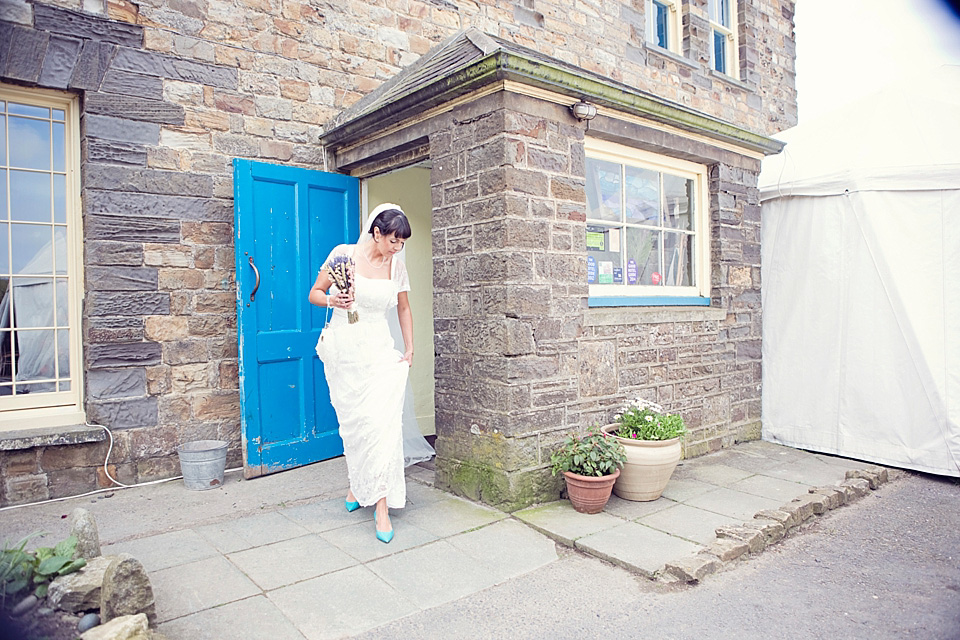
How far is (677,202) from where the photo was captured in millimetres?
5832

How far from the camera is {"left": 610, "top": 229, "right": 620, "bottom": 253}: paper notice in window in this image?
517 cm

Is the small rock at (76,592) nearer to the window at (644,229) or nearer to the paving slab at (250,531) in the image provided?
the paving slab at (250,531)

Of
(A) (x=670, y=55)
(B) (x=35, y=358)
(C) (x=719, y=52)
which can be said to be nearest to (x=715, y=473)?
(B) (x=35, y=358)

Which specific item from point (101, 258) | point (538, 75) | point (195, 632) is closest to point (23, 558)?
point (195, 632)

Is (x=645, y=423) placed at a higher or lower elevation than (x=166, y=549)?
higher

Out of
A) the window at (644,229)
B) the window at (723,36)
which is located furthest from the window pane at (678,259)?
the window at (723,36)

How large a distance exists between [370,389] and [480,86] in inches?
82.1

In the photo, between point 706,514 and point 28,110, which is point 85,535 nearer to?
point 28,110

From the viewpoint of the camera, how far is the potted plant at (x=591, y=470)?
4.09 meters

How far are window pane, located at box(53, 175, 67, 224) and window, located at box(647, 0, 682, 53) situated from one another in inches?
300

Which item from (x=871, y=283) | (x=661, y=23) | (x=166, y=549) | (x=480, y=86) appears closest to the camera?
(x=166, y=549)

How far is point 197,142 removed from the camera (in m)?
5.03

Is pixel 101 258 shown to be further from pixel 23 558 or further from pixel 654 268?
pixel 654 268

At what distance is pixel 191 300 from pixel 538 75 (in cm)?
310
